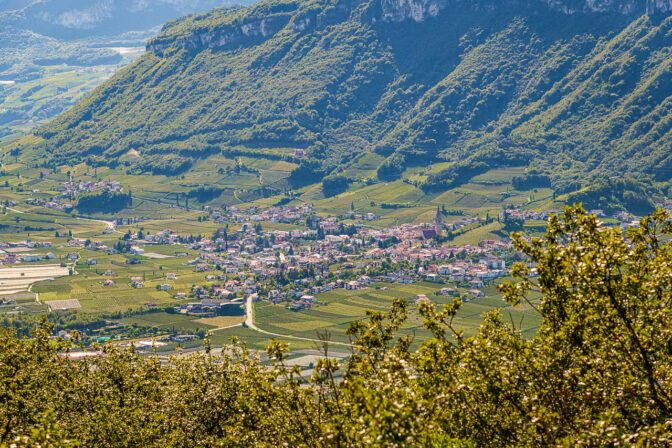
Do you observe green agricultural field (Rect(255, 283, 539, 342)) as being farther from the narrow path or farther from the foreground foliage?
the foreground foliage

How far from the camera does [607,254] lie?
2720 centimetres

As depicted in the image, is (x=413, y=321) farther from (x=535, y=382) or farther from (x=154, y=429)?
(x=535, y=382)

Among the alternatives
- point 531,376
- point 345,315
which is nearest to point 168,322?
point 345,315

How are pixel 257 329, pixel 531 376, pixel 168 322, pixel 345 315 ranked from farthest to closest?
1. pixel 345 315
2. pixel 168 322
3. pixel 257 329
4. pixel 531 376

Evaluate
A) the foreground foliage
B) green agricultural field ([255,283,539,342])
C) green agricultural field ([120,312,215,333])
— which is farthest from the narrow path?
the foreground foliage

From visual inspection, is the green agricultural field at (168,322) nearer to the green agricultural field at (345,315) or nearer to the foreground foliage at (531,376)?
the green agricultural field at (345,315)

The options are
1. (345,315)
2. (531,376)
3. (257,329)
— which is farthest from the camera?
(345,315)

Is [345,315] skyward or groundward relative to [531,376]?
groundward

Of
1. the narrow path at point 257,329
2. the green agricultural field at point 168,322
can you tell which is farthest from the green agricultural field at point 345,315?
the green agricultural field at point 168,322

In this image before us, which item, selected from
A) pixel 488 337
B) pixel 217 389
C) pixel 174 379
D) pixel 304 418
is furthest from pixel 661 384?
pixel 174 379

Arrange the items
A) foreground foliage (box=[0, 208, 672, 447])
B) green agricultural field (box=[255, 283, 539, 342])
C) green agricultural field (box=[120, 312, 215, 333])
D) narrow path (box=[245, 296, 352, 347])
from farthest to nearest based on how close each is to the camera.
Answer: green agricultural field (box=[120, 312, 215, 333]) < green agricultural field (box=[255, 283, 539, 342]) < narrow path (box=[245, 296, 352, 347]) < foreground foliage (box=[0, 208, 672, 447])

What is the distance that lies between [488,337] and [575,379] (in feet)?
13.3

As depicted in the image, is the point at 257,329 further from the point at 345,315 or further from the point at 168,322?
the point at 168,322

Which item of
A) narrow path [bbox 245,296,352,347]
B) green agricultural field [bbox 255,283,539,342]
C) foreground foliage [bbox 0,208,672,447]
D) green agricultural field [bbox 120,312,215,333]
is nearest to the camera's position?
foreground foliage [bbox 0,208,672,447]
